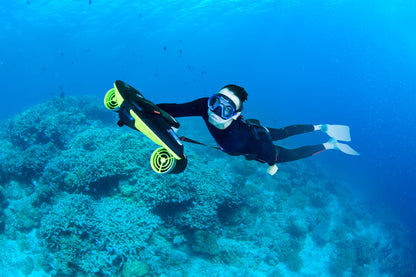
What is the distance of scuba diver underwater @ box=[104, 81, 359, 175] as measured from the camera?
210 cm

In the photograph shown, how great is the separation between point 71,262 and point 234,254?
5.70 metres

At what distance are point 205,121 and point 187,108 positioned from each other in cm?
58

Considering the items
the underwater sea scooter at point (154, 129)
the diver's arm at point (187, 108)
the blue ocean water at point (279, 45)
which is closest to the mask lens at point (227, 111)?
the diver's arm at point (187, 108)

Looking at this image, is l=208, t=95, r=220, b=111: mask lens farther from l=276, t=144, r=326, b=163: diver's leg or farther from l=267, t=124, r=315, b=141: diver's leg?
l=267, t=124, r=315, b=141: diver's leg

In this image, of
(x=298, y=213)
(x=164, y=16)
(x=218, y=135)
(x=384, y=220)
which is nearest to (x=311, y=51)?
(x=164, y=16)

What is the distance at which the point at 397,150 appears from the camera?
55.1 metres

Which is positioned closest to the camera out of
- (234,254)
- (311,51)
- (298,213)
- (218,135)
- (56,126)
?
(218,135)

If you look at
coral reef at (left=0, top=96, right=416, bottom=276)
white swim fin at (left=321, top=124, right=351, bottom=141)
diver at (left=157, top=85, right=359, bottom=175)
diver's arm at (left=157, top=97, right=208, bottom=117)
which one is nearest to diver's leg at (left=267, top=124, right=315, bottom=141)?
white swim fin at (left=321, top=124, right=351, bottom=141)

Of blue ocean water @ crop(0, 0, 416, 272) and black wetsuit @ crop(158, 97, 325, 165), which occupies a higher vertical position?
blue ocean water @ crop(0, 0, 416, 272)

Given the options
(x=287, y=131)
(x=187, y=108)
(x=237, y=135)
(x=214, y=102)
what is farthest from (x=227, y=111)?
(x=287, y=131)

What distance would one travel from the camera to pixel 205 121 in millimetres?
4309

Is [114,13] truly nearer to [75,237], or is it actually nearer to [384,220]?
[75,237]

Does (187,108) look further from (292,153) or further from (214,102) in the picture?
(292,153)

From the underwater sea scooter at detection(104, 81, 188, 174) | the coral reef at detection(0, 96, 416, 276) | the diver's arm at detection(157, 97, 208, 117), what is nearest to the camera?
the underwater sea scooter at detection(104, 81, 188, 174)
